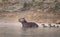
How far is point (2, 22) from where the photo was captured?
16.8 metres

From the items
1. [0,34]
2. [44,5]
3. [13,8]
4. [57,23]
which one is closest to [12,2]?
[13,8]

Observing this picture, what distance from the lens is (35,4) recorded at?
1802 centimetres

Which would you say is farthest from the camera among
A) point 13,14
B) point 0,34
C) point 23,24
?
point 13,14

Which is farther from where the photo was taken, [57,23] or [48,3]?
[48,3]

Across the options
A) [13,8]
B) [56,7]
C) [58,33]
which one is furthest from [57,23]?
[58,33]

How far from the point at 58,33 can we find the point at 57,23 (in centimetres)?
379

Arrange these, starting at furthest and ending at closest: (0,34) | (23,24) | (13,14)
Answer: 1. (13,14)
2. (23,24)
3. (0,34)

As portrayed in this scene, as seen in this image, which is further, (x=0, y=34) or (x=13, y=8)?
(x=13, y=8)

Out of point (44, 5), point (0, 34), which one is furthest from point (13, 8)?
point (0, 34)

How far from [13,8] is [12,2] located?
1.55 feet

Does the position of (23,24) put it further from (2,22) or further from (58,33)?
(58,33)

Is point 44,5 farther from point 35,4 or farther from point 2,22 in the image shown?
point 2,22

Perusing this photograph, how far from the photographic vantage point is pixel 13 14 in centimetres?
1775

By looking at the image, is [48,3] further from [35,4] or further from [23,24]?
[23,24]
